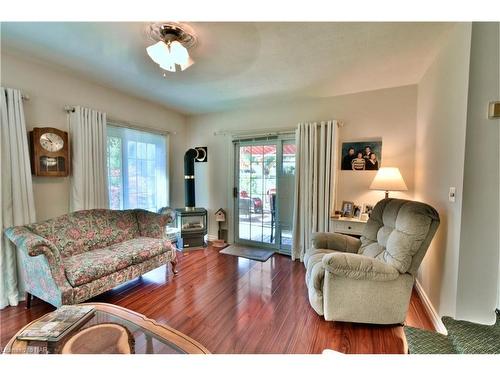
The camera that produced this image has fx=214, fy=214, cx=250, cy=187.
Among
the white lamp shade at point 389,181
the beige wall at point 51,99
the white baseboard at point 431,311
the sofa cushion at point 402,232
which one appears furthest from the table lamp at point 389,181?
the beige wall at point 51,99

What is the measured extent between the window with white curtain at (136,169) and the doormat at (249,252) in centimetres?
142

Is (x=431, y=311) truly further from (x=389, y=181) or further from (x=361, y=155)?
(x=361, y=155)

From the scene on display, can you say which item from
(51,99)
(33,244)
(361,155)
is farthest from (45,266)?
(361,155)

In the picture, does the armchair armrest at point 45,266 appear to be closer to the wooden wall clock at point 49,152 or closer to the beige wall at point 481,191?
the wooden wall clock at point 49,152

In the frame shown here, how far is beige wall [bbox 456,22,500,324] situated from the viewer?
1345 millimetres

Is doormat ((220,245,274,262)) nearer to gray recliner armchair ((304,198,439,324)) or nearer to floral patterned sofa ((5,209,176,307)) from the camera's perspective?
floral patterned sofa ((5,209,176,307))

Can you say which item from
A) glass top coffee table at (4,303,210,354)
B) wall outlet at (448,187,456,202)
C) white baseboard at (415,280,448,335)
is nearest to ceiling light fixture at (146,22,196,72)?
glass top coffee table at (4,303,210,354)

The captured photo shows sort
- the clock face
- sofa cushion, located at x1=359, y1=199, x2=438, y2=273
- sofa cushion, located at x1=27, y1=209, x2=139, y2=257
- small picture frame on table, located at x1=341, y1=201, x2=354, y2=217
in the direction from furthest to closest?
1. small picture frame on table, located at x1=341, y1=201, x2=354, y2=217
2. the clock face
3. sofa cushion, located at x1=27, y1=209, x2=139, y2=257
4. sofa cushion, located at x1=359, y1=199, x2=438, y2=273

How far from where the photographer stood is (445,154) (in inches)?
69.3

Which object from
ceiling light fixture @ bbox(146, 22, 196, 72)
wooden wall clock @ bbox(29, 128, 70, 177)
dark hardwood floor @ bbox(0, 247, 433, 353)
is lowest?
dark hardwood floor @ bbox(0, 247, 433, 353)

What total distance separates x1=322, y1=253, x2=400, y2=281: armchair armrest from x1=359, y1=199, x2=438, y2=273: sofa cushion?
0.25 feet
